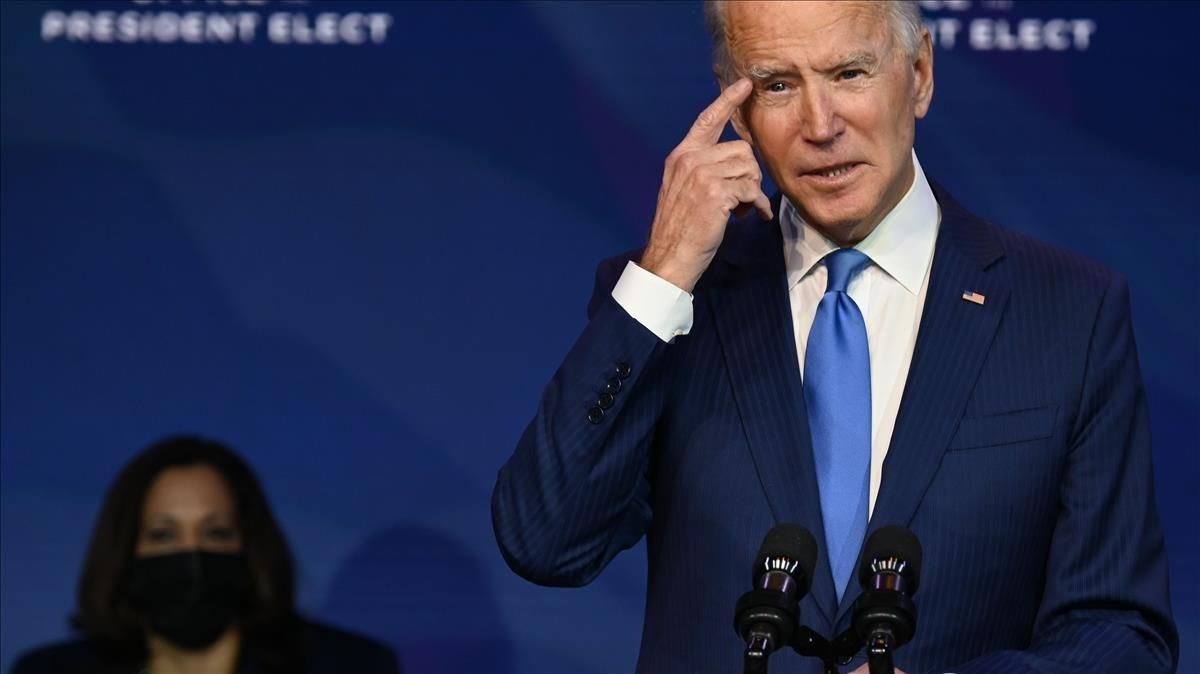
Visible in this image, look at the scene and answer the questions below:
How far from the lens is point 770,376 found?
2.05m

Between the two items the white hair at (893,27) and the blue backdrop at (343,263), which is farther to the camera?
the blue backdrop at (343,263)

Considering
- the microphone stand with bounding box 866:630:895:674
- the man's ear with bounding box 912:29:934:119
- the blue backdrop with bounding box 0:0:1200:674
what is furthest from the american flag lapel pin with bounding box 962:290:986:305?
the blue backdrop with bounding box 0:0:1200:674

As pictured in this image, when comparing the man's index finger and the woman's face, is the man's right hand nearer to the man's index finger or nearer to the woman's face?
the man's index finger

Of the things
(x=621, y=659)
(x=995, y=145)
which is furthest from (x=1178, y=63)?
(x=621, y=659)

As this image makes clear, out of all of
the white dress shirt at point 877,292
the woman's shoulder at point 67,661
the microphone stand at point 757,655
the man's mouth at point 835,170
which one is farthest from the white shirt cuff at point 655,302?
the woman's shoulder at point 67,661

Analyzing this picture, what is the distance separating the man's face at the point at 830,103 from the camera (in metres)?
2.03

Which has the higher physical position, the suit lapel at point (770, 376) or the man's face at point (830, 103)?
the man's face at point (830, 103)

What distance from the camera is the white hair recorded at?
2.08 metres

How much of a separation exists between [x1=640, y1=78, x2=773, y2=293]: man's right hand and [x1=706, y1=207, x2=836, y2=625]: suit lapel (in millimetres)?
87

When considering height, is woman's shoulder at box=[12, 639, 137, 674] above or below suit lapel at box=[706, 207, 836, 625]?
below

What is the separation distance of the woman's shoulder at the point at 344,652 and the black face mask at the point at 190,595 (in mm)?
168

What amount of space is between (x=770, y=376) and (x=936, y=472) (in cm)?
23

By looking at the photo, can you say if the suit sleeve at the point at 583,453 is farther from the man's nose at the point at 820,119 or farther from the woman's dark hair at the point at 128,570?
the woman's dark hair at the point at 128,570

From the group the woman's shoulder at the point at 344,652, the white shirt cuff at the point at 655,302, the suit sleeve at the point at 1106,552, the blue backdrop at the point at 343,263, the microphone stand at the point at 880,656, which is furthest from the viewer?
the blue backdrop at the point at 343,263
